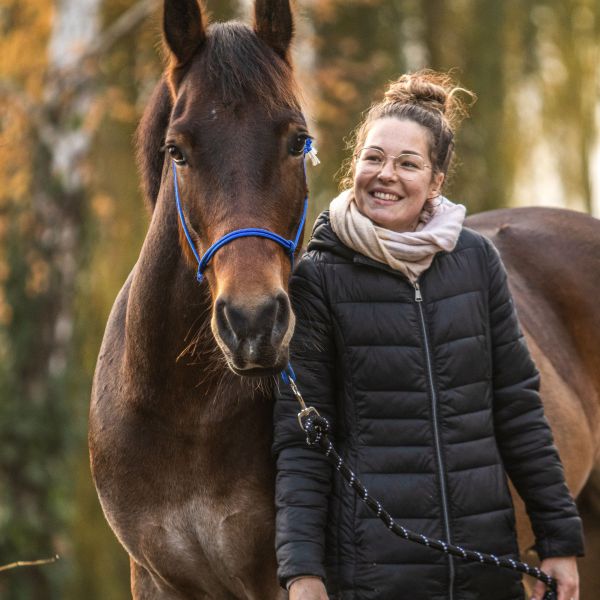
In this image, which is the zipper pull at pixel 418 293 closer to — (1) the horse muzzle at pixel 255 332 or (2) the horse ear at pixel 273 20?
(1) the horse muzzle at pixel 255 332

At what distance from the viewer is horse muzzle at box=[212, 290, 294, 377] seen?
7.69 ft

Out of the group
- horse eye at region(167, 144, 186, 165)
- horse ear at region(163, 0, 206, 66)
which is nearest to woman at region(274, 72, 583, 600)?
horse eye at region(167, 144, 186, 165)

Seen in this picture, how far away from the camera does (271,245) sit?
252 centimetres

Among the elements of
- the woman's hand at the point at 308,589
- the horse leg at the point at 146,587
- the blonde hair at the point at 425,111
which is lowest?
the horse leg at the point at 146,587

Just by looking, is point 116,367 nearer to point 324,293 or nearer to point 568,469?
point 324,293

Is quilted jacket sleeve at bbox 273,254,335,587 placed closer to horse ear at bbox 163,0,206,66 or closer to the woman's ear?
the woman's ear

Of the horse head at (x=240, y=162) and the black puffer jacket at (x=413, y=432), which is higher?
the horse head at (x=240, y=162)

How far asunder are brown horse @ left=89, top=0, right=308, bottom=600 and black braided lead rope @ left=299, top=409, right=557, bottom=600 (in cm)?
31

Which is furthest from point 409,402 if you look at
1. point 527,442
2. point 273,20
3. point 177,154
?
point 273,20

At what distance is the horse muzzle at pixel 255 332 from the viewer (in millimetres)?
2344

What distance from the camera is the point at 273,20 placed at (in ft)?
9.38

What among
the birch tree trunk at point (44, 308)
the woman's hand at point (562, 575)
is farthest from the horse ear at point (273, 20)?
the birch tree trunk at point (44, 308)

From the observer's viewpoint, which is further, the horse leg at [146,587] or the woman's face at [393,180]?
the horse leg at [146,587]

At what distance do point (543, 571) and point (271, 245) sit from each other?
1.16 metres
